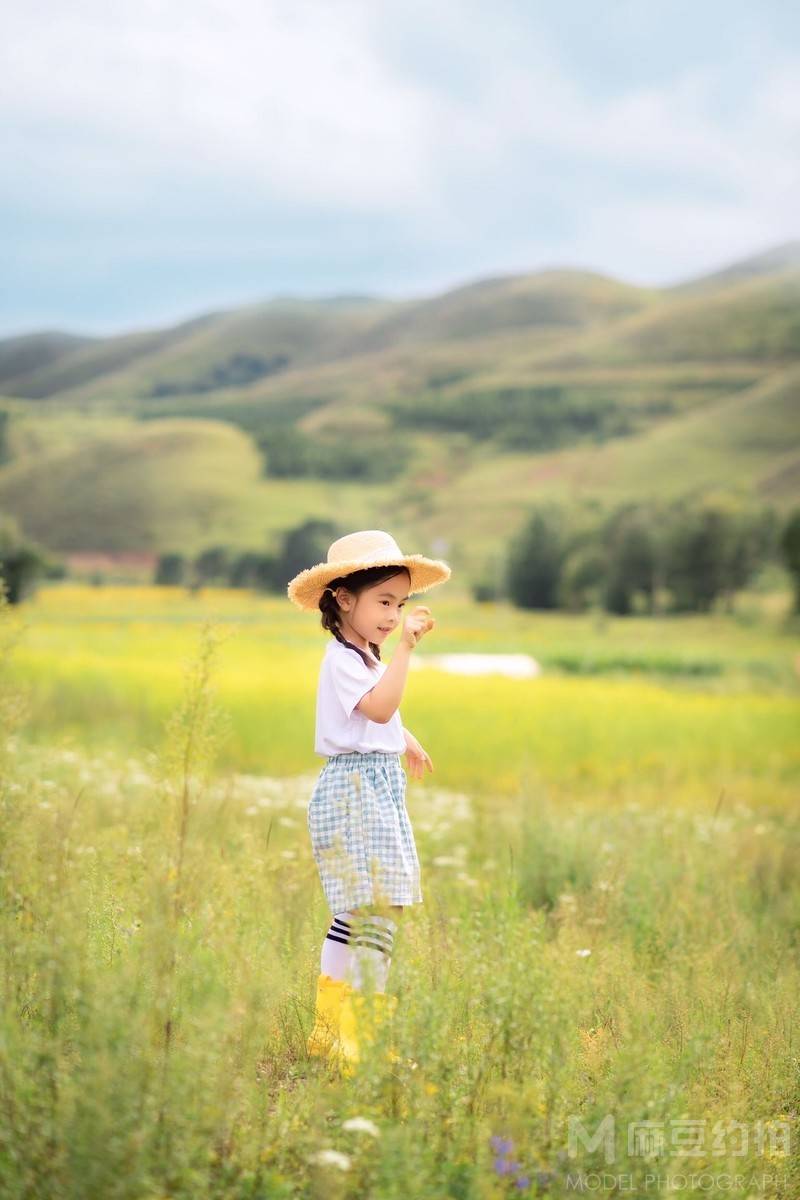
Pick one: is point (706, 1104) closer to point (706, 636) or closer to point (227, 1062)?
point (227, 1062)

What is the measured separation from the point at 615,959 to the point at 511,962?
1507mm

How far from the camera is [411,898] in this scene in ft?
11.7

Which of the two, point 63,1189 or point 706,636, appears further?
point 706,636

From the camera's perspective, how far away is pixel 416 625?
11.6 ft

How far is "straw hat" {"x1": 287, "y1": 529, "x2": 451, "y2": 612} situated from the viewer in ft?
12.4

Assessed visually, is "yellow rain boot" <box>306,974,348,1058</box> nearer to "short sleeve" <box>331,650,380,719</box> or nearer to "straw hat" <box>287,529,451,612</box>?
"short sleeve" <box>331,650,380,719</box>

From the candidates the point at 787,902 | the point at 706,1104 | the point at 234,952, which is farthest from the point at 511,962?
the point at 787,902

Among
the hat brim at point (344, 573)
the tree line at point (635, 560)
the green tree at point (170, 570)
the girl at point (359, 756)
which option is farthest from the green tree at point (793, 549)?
the girl at point (359, 756)

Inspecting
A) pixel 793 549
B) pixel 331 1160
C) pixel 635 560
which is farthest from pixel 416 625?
pixel 635 560

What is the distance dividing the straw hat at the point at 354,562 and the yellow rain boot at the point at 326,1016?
4.16ft

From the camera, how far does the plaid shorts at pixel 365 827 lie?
11.5 ft

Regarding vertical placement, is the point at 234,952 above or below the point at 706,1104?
above

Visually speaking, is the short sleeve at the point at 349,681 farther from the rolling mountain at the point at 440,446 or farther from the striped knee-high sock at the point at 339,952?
the rolling mountain at the point at 440,446

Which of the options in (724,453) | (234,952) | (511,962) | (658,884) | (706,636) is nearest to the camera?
(234,952)
